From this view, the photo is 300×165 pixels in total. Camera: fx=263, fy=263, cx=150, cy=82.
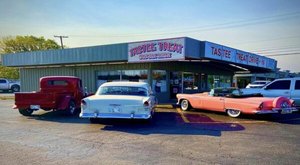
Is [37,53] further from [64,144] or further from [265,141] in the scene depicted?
[265,141]

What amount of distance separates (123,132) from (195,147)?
2566 millimetres

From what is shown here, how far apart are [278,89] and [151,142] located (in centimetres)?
915

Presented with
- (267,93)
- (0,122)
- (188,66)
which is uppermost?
(188,66)

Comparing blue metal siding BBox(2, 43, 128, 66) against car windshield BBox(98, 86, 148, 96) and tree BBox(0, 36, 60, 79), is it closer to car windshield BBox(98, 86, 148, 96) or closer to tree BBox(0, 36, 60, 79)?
Result: car windshield BBox(98, 86, 148, 96)

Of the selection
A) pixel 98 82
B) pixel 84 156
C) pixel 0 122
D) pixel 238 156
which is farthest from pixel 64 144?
pixel 98 82

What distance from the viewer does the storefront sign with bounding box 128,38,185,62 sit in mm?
13498

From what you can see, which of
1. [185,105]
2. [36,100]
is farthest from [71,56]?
[185,105]

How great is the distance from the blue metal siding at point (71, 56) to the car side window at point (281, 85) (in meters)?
8.25

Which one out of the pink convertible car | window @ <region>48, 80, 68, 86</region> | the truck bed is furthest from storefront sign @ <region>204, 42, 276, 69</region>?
the truck bed

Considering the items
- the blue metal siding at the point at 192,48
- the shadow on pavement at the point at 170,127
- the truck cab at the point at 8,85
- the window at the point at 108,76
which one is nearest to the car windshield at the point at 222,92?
the shadow on pavement at the point at 170,127

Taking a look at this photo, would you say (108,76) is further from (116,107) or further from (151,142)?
(151,142)

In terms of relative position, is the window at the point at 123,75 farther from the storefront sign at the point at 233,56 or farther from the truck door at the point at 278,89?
the truck door at the point at 278,89

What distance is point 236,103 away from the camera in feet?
34.9

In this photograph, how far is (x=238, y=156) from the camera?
563 centimetres
